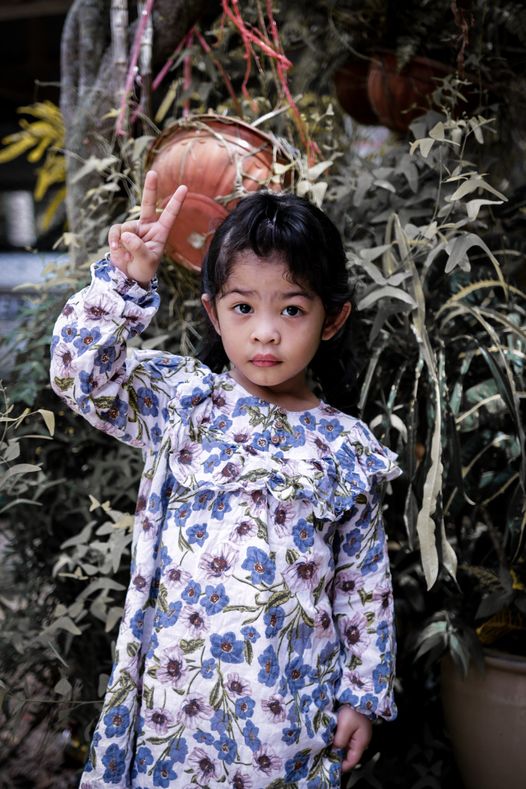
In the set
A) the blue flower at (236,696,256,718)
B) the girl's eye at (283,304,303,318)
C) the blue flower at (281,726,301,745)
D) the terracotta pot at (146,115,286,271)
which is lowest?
the blue flower at (281,726,301,745)

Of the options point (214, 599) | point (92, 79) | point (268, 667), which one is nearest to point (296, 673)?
point (268, 667)

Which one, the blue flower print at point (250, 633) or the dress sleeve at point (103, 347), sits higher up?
the dress sleeve at point (103, 347)

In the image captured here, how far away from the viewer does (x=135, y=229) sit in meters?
1.22

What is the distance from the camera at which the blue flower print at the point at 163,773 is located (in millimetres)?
1240

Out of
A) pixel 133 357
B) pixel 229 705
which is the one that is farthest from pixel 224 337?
pixel 229 705

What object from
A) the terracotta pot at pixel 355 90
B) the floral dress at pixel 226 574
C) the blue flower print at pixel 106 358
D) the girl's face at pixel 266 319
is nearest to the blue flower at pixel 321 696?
the floral dress at pixel 226 574

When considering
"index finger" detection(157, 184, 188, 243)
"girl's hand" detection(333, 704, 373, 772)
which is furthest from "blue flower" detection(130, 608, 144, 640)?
"index finger" detection(157, 184, 188, 243)

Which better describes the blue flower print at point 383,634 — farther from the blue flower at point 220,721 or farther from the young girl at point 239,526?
the blue flower at point 220,721

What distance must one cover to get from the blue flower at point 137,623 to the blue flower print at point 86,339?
39cm

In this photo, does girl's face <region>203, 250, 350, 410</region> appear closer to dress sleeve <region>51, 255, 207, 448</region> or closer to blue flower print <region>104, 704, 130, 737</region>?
dress sleeve <region>51, 255, 207, 448</region>

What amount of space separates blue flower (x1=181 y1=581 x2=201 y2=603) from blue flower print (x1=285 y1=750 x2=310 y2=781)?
0.26 metres

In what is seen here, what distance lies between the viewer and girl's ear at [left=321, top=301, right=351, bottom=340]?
135 cm

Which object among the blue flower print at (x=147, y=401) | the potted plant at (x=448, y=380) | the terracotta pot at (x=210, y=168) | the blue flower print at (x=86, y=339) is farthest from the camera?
the terracotta pot at (x=210, y=168)

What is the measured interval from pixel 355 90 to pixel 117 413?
1.32 metres
